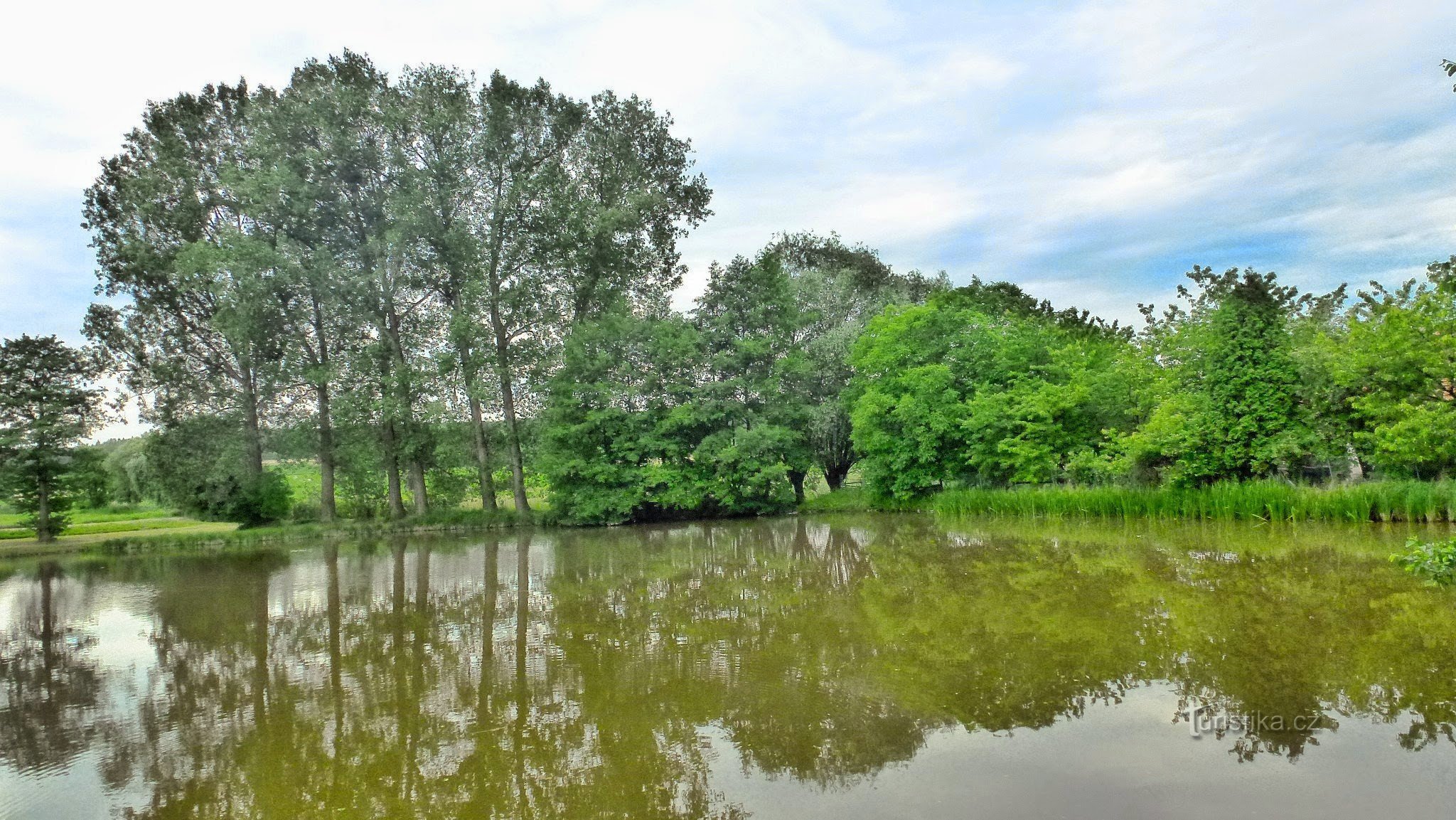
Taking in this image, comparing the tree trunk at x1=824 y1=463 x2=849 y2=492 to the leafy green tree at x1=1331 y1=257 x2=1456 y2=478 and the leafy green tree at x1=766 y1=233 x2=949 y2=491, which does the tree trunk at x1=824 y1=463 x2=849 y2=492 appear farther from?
the leafy green tree at x1=1331 y1=257 x2=1456 y2=478

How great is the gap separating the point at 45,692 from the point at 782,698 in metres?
6.68

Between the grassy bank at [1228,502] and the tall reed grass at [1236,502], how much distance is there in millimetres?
13

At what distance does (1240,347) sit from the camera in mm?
16531

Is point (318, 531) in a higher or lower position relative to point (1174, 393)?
lower

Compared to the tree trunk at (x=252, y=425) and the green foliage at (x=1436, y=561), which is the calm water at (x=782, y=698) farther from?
the tree trunk at (x=252, y=425)

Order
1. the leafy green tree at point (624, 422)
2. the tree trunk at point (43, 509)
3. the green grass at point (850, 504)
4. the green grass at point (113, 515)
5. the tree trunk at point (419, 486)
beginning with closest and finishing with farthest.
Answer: the green grass at point (850, 504), the leafy green tree at point (624, 422), the tree trunk at point (43, 509), the tree trunk at point (419, 486), the green grass at point (113, 515)

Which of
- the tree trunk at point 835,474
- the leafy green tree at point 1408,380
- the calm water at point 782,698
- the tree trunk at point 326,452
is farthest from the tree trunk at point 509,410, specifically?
the leafy green tree at point 1408,380

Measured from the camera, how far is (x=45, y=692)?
6.88 meters

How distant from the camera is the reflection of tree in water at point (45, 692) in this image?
533cm

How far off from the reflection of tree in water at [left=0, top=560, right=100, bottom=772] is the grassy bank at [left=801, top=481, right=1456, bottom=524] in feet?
57.1

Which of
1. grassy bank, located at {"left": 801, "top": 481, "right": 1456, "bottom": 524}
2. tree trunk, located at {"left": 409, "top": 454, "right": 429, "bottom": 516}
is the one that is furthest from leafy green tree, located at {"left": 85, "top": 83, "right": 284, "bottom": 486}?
grassy bank, located at {"left": 801, "top": 481, "right": 1456, "bottom": 524}

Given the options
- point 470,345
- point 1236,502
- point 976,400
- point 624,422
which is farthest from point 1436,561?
point 470,345

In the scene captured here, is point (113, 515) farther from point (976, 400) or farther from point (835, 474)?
point (976, 400)

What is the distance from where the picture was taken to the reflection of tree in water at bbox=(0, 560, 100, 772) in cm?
533
